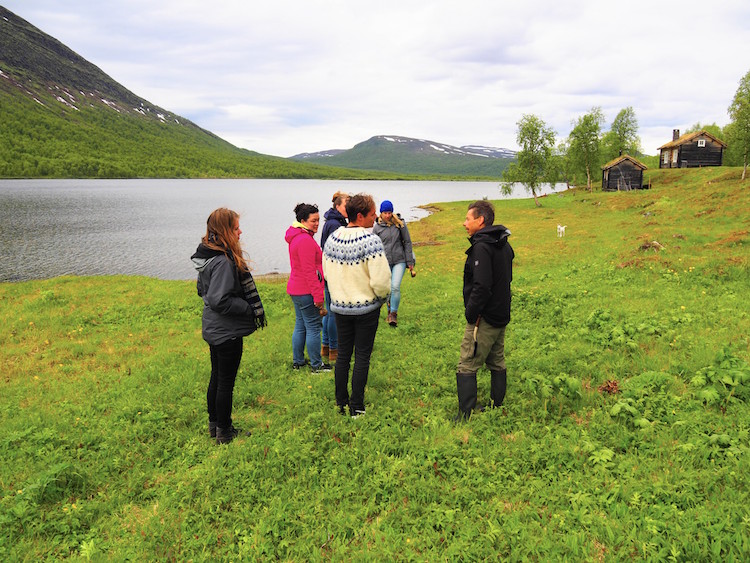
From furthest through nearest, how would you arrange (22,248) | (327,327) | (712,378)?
(22,248), (327,327), (712,378)

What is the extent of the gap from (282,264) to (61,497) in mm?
24682

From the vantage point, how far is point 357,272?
5.69m

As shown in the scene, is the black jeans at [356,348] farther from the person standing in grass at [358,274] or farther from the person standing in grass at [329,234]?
the person standing in grass at [329,234]

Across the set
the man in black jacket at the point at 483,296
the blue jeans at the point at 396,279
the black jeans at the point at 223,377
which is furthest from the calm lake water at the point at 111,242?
the man in black jacket at the point at 483,296

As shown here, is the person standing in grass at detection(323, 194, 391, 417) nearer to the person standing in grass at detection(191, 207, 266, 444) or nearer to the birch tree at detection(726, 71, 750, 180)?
the person standing in grass at detection(191, 207, 266, 444)

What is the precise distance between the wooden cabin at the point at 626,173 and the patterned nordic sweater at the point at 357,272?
2646 inches

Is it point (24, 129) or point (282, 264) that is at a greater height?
point (24, 129)

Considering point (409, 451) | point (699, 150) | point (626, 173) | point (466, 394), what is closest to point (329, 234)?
point (466, 394)

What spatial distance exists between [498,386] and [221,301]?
14.0 ft

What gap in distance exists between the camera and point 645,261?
49.0 feet

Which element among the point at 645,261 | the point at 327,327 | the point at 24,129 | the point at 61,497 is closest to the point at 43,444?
the point at 61,497

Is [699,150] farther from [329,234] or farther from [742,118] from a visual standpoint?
[329,234]

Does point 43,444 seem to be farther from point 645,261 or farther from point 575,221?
point 575,221

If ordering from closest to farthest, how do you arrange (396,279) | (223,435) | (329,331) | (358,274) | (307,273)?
(358,274) → (223,435) → (307,273) → (329,331) → (396,279)
